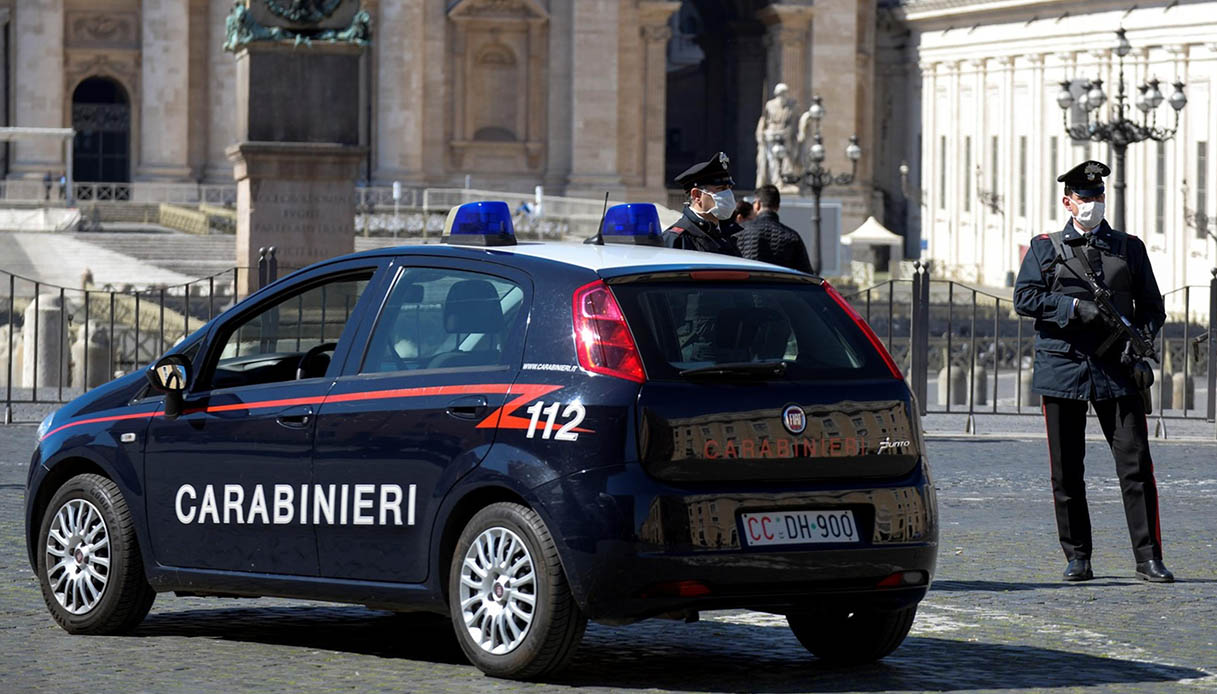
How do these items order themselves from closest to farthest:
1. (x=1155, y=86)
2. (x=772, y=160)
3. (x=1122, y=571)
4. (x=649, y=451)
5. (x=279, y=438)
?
(x=649, y=451) < (x=279, y=438) < (x=1122, y=571) < (x=1155, y=86) < (x=772, y=160)

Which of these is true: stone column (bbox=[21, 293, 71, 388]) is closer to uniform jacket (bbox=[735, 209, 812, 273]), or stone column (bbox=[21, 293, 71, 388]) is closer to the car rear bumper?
uniform jacket (bbox=[735, 209, 812, 273])

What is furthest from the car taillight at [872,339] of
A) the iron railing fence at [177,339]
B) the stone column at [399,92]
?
the stone column at [399,92]

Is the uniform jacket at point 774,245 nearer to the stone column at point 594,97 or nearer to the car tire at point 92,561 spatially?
the car tire at point 92,561

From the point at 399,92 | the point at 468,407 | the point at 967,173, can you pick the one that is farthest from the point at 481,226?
the point at 399,92

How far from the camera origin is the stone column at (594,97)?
241 feet

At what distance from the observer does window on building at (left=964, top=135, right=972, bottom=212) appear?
67.5m

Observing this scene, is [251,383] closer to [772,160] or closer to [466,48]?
[772,160]

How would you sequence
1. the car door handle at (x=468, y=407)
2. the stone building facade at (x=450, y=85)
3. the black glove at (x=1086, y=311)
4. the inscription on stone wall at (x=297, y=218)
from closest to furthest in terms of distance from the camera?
the car door handle at (x=468, y=407)
the black glove at (x=1086, y=311)
the inscription on stone wall at (x=297, y=218)
the stone building facade at (x=450, y=85)

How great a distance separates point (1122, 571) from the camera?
1152cm

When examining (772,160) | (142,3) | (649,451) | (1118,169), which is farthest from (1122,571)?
(142,3)

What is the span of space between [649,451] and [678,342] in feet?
1.35

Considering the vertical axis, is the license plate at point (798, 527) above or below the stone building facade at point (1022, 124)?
below

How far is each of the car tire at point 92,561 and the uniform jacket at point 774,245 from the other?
5.11 meters

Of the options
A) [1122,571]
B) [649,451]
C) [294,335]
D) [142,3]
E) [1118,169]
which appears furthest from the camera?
[142,3]
